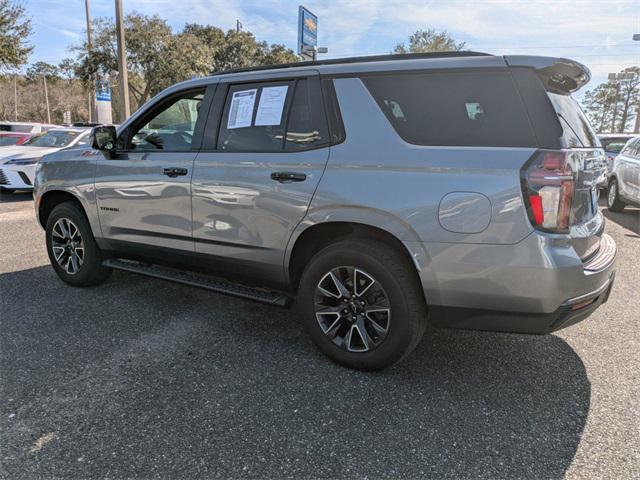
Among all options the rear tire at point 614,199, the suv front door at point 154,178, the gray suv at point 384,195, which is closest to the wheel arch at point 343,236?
the gray suv at point 384,195

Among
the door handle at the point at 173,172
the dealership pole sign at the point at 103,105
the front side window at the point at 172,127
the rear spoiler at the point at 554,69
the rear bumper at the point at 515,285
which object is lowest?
the rear bumper at the point at 515,285

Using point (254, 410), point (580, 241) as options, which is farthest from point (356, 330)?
point (580, 241)

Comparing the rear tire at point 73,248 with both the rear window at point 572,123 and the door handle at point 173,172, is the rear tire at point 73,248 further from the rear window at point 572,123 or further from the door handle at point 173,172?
the rear window at point 572,123

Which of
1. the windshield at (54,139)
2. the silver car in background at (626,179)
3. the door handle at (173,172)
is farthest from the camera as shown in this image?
the windshield at (54,139)

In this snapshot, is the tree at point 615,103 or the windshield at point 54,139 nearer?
the windshield at point 54,139

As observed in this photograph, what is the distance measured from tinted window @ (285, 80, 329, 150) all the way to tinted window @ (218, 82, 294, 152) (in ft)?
0.20

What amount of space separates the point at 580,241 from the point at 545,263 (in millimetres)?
300

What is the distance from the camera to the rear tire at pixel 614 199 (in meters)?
9.41

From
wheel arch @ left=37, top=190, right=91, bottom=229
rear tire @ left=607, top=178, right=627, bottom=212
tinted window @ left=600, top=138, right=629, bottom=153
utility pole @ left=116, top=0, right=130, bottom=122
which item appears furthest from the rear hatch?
utility pole @ left=116, top=0, right=130, bottom=122

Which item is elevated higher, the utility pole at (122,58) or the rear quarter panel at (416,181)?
the utility pole at (122,58)

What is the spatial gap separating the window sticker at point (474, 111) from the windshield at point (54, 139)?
11.2m

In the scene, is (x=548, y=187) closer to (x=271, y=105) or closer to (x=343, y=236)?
(x=343, y=236)

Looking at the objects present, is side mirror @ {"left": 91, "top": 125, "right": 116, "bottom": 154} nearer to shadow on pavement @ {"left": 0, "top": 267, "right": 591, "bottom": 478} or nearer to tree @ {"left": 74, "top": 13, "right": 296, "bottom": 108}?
shadow on pavement @ {"left": 0, "top": 267, "right": 591, "bottom": 478}

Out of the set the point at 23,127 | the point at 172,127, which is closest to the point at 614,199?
the point at 172,127
